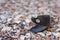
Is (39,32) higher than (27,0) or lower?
lower

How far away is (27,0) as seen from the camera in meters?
2.30

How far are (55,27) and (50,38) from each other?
0.71ft

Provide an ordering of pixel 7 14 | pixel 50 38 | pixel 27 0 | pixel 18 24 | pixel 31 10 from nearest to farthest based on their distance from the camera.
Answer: pixel 50 38 < pixel 18 24 < pixel 7 14 < pixel 31 10 < pixel 27 0

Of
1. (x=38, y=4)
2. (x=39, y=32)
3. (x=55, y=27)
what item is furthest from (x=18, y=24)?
(x=38, y=4)

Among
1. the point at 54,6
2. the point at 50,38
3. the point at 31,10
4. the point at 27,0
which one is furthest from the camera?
the point at 27,0

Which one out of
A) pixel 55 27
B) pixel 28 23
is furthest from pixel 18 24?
pixel 55 27

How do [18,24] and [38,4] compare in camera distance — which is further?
[38,4]

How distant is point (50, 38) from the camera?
136cm

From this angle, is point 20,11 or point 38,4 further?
point 38,4

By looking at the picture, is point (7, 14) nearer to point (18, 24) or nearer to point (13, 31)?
point (18, 24)

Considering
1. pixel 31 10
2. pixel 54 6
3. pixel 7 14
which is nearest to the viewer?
pixel 7 14

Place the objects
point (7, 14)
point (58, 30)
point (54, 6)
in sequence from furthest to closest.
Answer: point (54, 6) → point (7, 14) → point (58, 30)

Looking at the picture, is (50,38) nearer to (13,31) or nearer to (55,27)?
(55,27)

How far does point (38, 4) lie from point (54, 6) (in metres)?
0.23
